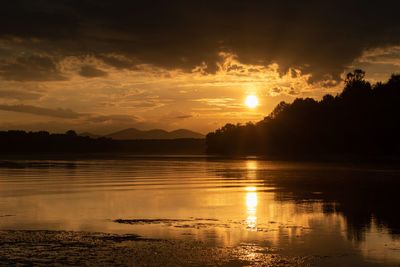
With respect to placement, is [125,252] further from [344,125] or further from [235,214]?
[344,125]

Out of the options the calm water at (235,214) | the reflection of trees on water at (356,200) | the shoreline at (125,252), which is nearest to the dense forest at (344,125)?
the reflection of trees on water at (356,200)

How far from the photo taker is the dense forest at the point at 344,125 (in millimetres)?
106438

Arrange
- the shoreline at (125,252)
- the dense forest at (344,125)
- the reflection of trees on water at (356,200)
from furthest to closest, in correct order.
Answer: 1. the dense forest at (344,125)
2. the reflection of trees on water at (356,200)
3. the shoreline at (125,252)

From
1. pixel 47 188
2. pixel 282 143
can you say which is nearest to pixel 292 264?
pixel 47 188

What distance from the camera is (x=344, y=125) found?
118000 mm

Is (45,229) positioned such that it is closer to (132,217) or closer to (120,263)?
(132,217)

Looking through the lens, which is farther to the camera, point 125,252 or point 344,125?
point 344,125

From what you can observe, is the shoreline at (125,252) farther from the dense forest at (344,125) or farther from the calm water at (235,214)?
the dense forest at (344,125)

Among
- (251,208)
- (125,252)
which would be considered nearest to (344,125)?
(251,208)

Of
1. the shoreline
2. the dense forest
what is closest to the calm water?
the shoreline

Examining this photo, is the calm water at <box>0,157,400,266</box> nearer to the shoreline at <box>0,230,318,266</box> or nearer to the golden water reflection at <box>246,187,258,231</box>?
the golden water reflection at <box>246,187,258,231</box>

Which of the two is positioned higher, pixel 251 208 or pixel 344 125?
pixel 344 125

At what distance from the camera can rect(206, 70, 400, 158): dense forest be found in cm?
10644

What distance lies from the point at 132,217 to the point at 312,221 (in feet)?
23.8
